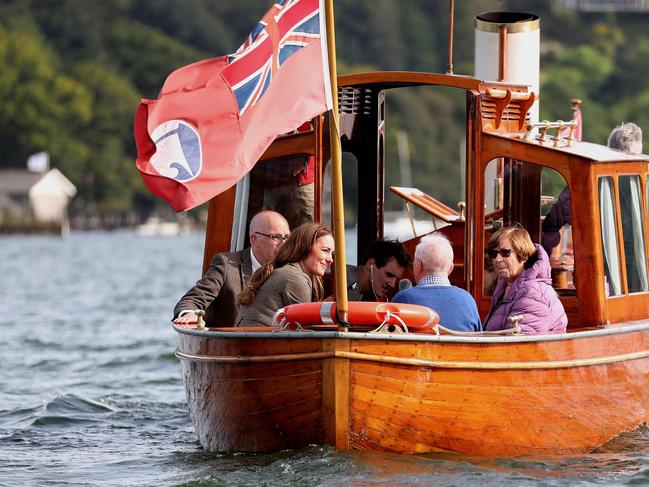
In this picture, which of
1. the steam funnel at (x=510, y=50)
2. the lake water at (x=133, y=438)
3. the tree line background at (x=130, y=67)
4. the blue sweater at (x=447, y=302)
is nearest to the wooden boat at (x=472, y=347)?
the lake water at (x=133, y=438)

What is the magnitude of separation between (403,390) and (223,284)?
1983mm

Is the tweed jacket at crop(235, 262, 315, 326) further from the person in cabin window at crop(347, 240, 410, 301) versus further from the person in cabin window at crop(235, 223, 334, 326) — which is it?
the person in cabin window at crop(347, 240, 410, 301)

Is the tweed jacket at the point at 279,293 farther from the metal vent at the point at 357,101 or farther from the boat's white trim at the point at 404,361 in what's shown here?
the metal vent at the point at 357,101

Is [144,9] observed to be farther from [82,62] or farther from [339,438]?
[339,438]

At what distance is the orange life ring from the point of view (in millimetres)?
9328

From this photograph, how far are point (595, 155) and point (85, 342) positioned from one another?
46.1ft

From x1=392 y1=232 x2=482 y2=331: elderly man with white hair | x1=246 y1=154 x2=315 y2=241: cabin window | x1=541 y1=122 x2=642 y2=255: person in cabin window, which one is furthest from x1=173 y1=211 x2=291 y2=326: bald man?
x1=541 y1=122 x2=642 y2=255: person in cabin window

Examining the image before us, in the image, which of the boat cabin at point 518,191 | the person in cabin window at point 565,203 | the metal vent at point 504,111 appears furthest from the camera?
the metal vent at point 504,111

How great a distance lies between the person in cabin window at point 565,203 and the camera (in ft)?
35.9

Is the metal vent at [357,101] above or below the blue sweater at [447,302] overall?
above

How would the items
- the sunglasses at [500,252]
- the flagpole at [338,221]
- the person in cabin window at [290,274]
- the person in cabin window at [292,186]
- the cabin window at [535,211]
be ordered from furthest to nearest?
the person in cabin window at [292,186], the cabin window at [535,211], the sunglasses at [500,252], the person in cabin window at [290,274], the flagpole at [338,221]

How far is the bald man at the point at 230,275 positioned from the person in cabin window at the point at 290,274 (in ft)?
1.89

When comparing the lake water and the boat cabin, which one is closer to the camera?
the lake water

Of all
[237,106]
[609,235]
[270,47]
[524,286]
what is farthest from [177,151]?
[609,235]
